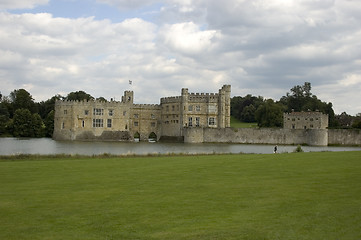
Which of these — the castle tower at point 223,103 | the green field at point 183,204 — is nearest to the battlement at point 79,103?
the castle tower at point 223,103

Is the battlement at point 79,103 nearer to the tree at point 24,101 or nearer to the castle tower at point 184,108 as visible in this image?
the castle tower at point 184,108

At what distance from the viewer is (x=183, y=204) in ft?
36.2

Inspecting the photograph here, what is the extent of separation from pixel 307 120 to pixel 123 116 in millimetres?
27594

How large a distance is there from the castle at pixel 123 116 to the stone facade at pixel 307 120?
35.2 feet

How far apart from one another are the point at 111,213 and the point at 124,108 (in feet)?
178

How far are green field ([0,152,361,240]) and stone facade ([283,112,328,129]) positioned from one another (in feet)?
163

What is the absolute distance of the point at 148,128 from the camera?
6675 centimetres

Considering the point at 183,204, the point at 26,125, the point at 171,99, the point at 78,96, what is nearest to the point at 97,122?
the point at 171,99

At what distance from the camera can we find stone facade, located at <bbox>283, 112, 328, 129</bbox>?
6512cm

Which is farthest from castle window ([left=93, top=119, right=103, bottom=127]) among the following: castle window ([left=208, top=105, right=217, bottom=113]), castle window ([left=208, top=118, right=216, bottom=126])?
castle window ([left=208, top=105, right=217, bottom=113])

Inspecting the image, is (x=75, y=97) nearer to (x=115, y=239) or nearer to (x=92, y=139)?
(x=92, y=139)

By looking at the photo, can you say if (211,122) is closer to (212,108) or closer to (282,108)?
(212,108)

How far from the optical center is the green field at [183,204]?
28.4 ft

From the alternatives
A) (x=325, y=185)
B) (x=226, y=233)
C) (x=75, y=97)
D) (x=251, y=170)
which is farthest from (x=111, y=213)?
(x=75, y=97)
